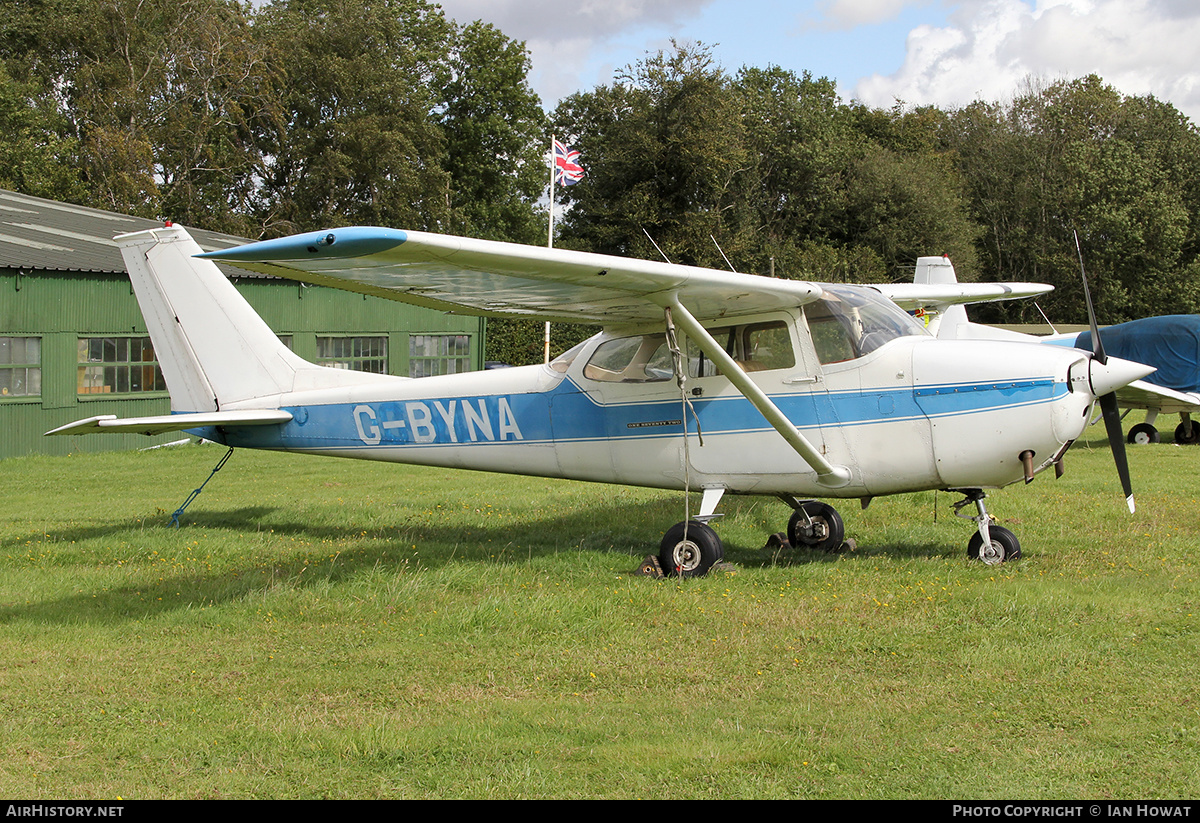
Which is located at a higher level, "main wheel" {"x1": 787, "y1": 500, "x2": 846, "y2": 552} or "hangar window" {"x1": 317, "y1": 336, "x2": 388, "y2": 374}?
"hangar window" {"x1": 317, "y1": 336, "x2": 388, "y2": 374}

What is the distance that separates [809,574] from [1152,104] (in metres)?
60.0

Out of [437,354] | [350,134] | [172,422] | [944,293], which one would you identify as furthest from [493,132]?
[172,422]

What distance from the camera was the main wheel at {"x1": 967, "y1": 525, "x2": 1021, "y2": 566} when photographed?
8.42m

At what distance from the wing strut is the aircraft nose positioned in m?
2.06

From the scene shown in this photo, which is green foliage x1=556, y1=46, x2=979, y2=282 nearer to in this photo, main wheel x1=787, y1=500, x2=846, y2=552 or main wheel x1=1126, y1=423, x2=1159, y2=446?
main wheel x1=1126, y1=423, x2=1159, y2=446

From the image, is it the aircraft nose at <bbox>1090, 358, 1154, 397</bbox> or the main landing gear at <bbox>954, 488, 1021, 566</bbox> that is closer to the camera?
the aircraft nose at <bbox>1090, 358, 1154, 397</bbox>

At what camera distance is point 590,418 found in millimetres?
9336

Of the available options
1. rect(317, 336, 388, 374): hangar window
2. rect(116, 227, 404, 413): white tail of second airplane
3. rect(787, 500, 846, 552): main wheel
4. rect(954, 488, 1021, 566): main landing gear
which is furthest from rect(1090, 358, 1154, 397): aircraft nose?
rect(317, 336, 388, 374): hangar window

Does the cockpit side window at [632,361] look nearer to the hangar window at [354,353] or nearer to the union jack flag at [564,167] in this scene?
the hangar window at [354,353]

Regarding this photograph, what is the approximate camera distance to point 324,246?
5.60m

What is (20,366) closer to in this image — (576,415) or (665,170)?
(576,415)
